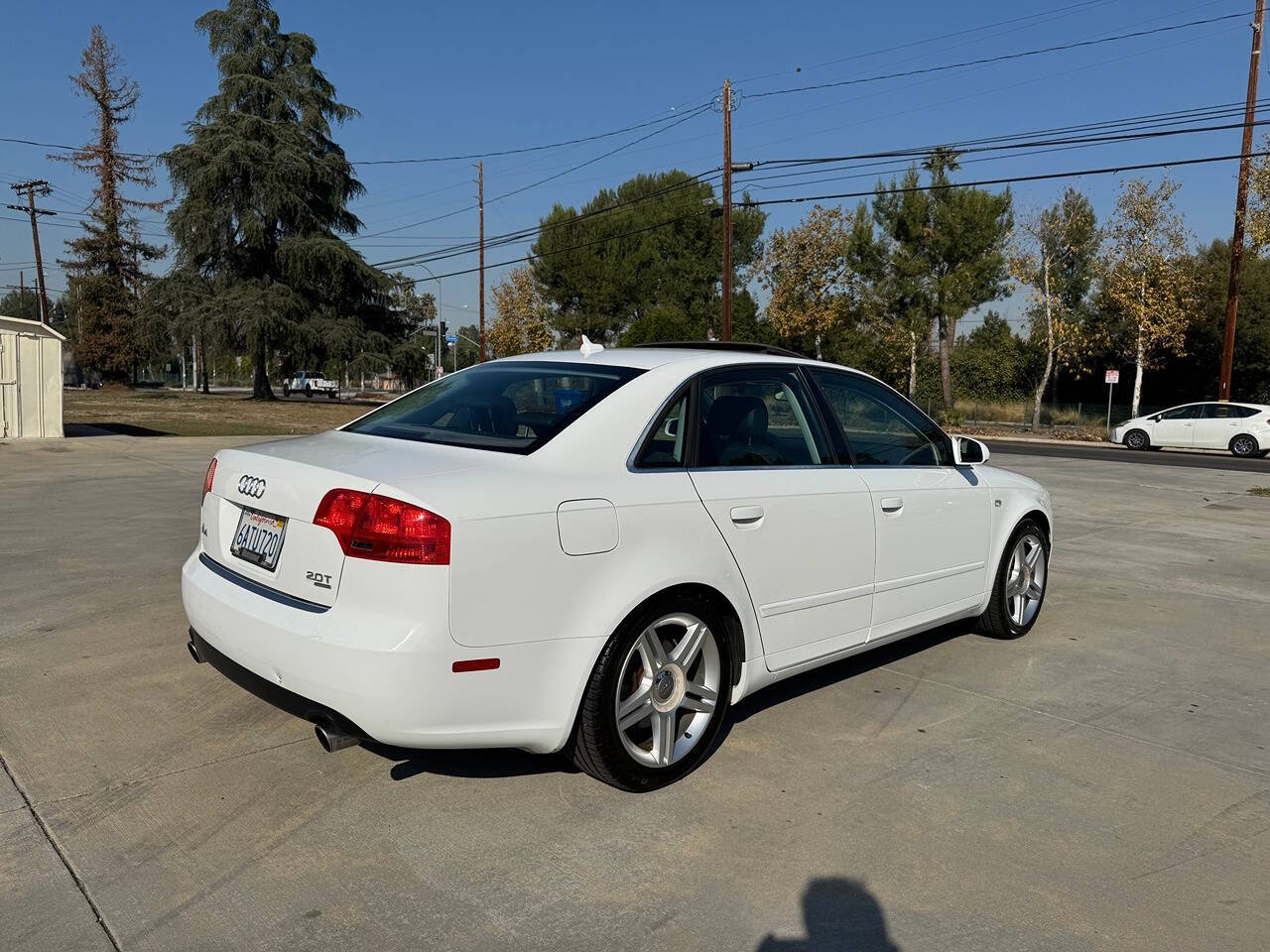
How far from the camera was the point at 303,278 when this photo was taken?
42781 mm

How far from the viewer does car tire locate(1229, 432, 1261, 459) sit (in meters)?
25.8

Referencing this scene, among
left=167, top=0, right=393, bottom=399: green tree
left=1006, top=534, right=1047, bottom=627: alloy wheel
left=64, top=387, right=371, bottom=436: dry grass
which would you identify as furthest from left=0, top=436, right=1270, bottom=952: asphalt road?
left=167, top=0, right=393, bottom=399: green tree

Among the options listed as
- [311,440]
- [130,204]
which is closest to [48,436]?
[311,440]

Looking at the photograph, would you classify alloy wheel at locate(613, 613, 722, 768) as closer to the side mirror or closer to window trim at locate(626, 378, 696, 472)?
window trim at locate(626, 378, 696, 472)

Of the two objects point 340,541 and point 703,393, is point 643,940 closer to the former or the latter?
point 340,541

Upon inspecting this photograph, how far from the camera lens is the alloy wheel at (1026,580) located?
5746 mm

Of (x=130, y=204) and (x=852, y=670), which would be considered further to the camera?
(x=130, y=204)

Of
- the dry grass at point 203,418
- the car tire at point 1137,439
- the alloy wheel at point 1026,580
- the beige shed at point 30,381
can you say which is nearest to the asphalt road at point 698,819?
the alloy wheel at point 1026,580

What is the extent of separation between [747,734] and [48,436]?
18799 mm

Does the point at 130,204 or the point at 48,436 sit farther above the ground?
the point at 130,204

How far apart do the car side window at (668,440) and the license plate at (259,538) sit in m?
1.27

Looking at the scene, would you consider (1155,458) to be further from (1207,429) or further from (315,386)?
(315,386)

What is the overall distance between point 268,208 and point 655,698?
143ft

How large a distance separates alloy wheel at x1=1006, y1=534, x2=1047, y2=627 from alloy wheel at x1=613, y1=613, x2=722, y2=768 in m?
2.61
